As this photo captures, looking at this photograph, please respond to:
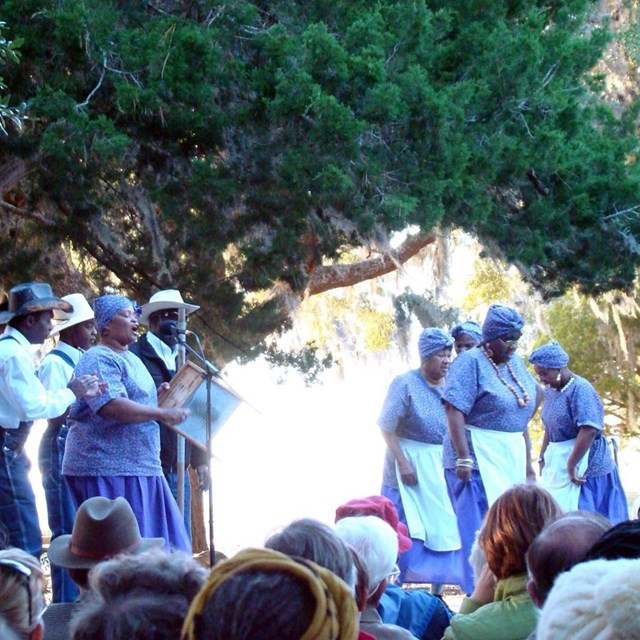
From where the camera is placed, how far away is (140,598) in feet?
7.09

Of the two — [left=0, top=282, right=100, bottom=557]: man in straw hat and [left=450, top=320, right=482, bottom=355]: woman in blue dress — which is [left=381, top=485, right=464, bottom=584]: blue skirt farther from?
[left=0, top=282, right=100, bottom=557]: man in straw hat

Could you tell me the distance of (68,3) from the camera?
702 centimetres

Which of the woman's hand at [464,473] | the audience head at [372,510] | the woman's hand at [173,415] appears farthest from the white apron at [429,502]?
the audience head at [372,510]

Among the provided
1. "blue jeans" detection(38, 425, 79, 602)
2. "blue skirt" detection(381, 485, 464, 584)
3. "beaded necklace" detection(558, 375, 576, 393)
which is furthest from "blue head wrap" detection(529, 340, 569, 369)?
"blue jeans" detection(38, 425, 79, 602)

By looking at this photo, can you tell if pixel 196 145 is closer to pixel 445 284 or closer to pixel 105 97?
pixel 105 97

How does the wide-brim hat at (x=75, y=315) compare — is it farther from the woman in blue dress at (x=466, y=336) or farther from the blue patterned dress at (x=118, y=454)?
the woman in blue dress at (x=466, y=336)

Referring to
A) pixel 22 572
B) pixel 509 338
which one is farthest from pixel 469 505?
pixel 22 572

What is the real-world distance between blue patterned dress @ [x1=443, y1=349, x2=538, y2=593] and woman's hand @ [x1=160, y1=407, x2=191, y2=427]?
5.91 ft

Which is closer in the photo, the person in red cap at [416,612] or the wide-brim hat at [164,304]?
the person in red cap at [416,612]

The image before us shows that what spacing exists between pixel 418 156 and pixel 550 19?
9.03ft

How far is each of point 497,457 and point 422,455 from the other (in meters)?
0.68

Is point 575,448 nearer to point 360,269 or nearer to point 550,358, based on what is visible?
point 550,358

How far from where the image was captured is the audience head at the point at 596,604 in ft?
4.82

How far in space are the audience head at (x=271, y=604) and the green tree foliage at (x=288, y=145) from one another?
5421 millimetres
